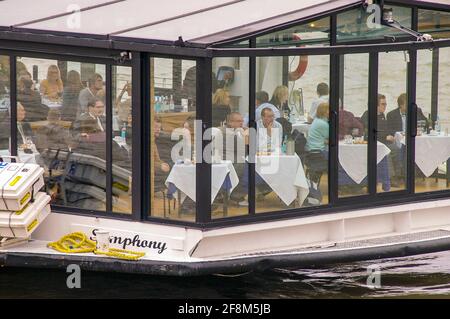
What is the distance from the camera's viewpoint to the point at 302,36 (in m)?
11.8

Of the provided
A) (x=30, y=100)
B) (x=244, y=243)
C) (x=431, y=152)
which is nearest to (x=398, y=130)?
(x=431, y=152)

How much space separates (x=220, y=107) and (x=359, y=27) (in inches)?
68.2

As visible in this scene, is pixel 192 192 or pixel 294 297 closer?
pixel 192 192

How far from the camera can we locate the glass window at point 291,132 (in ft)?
38.1

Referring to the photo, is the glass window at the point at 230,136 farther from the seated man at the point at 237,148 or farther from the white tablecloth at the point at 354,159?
the white tablecloth at the point at 354,159

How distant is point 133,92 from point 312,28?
68.6 inches

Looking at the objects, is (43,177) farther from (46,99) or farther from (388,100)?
(388,100)

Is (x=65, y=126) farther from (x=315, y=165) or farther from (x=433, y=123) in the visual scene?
(x=433, y=123)

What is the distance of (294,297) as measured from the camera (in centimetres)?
1224

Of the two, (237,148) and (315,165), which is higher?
(237,148)

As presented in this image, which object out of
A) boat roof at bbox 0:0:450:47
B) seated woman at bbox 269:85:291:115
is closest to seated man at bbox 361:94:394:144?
boat roof at bbox 0:0:450:47

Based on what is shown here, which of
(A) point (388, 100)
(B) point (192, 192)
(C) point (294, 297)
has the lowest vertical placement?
(C) point (294, 297)

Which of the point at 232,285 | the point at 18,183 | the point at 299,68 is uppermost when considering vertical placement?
the point at 299,68

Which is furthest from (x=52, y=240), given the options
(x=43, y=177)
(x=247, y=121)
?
(x=247, y=121)
